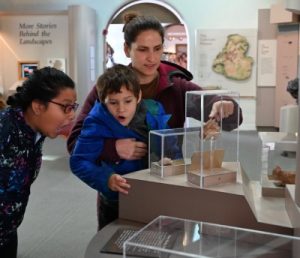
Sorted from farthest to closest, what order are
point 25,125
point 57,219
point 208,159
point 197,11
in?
point 197,11 → point 57,219 → point 25,125 → point 208,159

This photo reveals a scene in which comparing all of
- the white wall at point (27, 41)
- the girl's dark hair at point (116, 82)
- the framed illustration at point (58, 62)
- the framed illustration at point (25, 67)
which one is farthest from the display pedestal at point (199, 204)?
the framed illustration at point (25, 67)

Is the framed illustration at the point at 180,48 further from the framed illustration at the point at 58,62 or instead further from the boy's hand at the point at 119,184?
the boy's hand at the point at 119,184

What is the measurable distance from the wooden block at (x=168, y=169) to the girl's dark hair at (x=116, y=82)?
0.32 metres

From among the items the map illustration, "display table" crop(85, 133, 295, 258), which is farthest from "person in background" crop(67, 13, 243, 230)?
the map illustration

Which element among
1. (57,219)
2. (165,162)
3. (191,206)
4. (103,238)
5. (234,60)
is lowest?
(57,219)

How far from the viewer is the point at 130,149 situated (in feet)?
5.39

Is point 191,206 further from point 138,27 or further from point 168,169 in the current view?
point 138,27

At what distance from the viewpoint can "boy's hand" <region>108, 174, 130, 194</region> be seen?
1.55 meters

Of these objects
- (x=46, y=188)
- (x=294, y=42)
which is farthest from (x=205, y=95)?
(x=294, y=42)

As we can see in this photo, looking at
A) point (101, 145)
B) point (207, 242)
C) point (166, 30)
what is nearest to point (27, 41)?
point (166, 30)

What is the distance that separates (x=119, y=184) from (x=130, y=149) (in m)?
0.16

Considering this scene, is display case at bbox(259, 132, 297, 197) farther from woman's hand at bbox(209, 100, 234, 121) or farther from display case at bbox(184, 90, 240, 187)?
woman's hand at bbox(209, 100, 234, 121)

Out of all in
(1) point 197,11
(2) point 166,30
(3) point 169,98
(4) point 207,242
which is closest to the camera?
(4) point 207,242

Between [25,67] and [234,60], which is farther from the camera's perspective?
[234,60]
